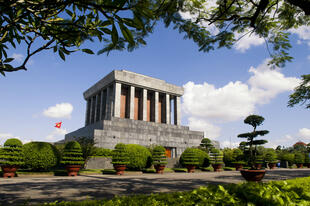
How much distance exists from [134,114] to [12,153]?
27.7m

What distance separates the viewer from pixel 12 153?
1549 cm

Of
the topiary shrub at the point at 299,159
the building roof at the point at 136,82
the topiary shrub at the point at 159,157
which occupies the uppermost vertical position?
the building roof at the point at 136,82

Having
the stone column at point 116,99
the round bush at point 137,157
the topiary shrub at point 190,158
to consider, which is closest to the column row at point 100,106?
the stone column at point 116,99

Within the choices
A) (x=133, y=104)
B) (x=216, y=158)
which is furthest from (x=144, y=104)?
(x=216, y=158)

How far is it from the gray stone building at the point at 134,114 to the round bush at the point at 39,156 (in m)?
9.28

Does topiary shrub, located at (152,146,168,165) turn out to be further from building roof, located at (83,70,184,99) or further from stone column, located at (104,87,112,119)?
building roof, located at (83,70,184,99)

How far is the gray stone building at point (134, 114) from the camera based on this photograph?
30.1 metres

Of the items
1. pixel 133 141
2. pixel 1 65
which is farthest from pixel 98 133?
pixel 1 65

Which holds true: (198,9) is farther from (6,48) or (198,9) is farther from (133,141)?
(133,141)

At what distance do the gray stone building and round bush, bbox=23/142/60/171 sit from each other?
30.4 ft

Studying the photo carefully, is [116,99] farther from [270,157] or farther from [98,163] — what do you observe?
[270,157]

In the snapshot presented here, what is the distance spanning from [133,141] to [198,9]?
2509cm

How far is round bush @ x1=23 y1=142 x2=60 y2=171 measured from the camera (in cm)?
1656

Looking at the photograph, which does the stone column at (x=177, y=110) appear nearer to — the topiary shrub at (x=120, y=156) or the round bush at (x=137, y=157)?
the round bush at (x=137, y=157)
